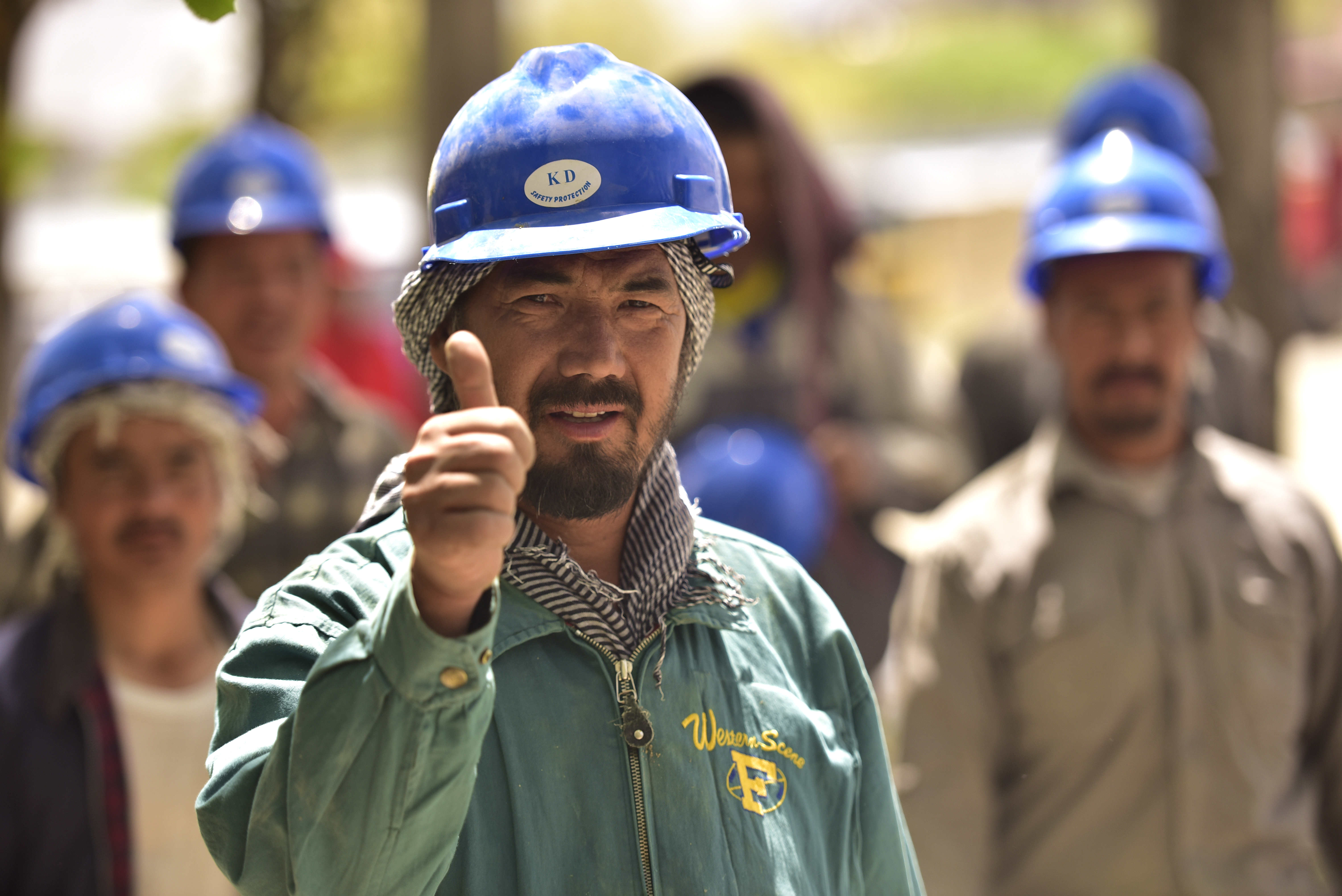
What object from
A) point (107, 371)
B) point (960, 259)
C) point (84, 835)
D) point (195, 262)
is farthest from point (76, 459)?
point (960, 259)

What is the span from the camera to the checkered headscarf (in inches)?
78.1

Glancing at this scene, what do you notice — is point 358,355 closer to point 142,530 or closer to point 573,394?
point 142,530

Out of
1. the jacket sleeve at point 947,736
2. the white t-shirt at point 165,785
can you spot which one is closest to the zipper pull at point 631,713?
the white t-shirt at point 165,785

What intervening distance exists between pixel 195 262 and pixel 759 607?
11.2 feet

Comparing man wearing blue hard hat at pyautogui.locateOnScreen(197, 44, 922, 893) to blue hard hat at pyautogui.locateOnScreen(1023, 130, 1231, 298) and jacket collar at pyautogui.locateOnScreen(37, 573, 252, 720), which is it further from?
blue hard hat at pyautogui.locateOnScreen(1023, 130, 1231, 298)

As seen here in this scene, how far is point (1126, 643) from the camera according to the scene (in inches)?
143

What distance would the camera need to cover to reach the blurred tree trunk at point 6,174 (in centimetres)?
489

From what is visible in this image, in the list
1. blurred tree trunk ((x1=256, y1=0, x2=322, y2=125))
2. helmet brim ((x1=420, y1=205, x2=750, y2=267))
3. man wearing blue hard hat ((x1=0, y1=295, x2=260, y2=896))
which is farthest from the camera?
blurred tree trunk ((x1=256, y1=0, x2=322, y2=125))

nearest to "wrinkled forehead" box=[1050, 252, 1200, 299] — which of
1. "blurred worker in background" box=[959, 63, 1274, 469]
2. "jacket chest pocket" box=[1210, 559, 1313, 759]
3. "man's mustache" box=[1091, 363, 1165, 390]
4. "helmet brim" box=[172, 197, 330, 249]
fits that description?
"man's mustache" box=[1091, 363, 1165, 390]

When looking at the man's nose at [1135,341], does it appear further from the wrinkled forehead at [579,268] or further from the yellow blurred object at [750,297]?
the wrinkled forehead at [579,268]

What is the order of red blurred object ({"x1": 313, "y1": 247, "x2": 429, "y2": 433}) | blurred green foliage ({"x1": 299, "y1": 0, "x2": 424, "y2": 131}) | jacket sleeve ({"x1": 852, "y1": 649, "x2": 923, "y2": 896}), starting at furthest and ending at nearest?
red blurred object ({"x1": 313, "y1": 247, "x2": 429, "y2": 433})
blurred green foliage ({"x1": 299, "y1": 0, "x2": 424, "y2": 131})
jacket sleeve ({"x1": 852, "y1": 649, "x2": 923, "y2": 896})

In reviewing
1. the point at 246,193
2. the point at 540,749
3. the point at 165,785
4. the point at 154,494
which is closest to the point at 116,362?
the point at 154,494

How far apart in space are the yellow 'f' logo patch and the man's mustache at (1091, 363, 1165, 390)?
2113 mm

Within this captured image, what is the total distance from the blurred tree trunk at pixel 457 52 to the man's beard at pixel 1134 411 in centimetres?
317
